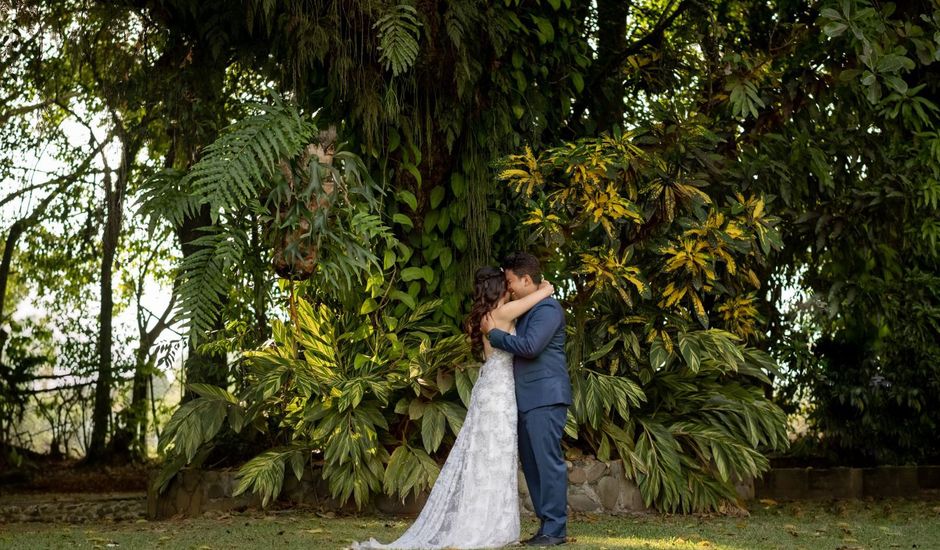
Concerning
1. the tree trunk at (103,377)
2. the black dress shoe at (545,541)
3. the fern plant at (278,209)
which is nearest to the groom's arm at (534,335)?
the black dress shoe at (545,541)

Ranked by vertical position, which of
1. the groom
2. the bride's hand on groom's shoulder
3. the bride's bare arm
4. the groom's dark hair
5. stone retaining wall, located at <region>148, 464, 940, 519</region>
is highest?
the groom's dark hair

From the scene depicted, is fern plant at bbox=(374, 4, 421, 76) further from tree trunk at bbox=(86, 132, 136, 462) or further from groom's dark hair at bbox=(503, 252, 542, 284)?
tree trunk at bbox=(86, 132, 136, 462)

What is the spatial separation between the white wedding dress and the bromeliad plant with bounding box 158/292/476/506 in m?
1.48

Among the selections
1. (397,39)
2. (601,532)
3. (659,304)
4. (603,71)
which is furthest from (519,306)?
(603,71)

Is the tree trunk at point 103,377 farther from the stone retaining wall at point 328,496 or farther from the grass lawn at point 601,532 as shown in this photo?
the grass lawn at point 601,532

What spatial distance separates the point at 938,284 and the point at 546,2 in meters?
4.34

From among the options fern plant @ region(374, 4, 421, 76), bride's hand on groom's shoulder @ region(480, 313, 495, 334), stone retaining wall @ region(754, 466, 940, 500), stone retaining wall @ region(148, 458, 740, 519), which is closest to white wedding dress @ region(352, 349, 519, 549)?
bride's hand on groom's shoulder @ region(480, 313, 495, 334)

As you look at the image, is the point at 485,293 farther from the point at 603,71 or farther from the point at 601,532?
the point at 603,71

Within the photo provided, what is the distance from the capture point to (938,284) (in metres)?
9.39

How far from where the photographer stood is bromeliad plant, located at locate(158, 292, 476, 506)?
725 cm

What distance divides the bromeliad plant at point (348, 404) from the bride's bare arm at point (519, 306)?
196cm

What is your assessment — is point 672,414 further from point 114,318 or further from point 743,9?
point 114,318

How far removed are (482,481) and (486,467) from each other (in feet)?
0.25

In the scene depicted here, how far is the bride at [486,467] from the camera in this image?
5473 millimetres
